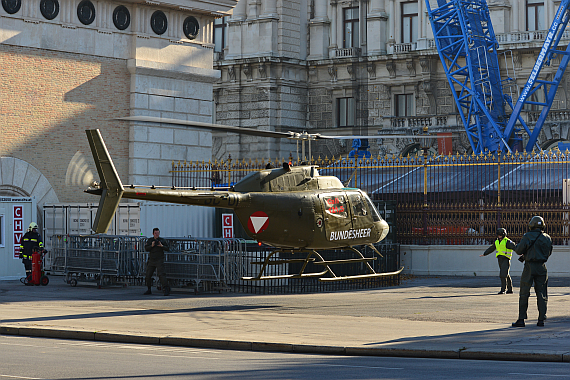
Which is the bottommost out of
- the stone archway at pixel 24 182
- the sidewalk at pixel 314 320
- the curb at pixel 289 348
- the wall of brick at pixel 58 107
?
the curb at pixel 289 348

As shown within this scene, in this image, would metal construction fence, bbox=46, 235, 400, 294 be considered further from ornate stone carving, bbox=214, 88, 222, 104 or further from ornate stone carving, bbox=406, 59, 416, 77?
ornate stone carving, bbox=214, 88, 222, 104

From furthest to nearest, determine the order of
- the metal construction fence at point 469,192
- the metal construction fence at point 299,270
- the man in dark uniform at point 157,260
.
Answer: the metal construction fence at point 469,192 < the metal construction fence at point 299,270 < the man in dark uniform at point 157,260

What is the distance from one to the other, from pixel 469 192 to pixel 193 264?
1008cm

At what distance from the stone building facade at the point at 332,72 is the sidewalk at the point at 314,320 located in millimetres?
32347

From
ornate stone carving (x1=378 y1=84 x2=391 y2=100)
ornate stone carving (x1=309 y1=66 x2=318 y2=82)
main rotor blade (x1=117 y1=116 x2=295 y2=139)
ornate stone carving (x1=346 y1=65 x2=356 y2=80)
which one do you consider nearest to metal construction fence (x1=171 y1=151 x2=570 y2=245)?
main rotor blade (x1=117 y1=116 x2=295 y2=139)

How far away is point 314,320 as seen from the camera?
1623 centimetres

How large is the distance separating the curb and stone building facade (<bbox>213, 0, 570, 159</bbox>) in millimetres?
39917

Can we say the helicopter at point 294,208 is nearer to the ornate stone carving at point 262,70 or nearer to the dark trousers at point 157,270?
the dark trousers at point 157,270

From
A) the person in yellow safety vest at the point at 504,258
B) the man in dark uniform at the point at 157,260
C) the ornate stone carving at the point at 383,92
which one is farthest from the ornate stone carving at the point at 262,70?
the man in dark uniform at the point at 157,260

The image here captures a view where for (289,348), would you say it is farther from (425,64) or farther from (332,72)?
(332,72)

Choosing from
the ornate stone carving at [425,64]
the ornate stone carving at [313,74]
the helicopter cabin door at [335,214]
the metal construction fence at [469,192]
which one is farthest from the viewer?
the ornate stone carving at [313,74]

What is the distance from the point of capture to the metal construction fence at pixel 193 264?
69.4ft

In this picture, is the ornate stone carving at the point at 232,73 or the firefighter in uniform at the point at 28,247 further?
the ornate stone carving at the point at 232,73

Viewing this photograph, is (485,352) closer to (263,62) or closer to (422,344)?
(422,344)
